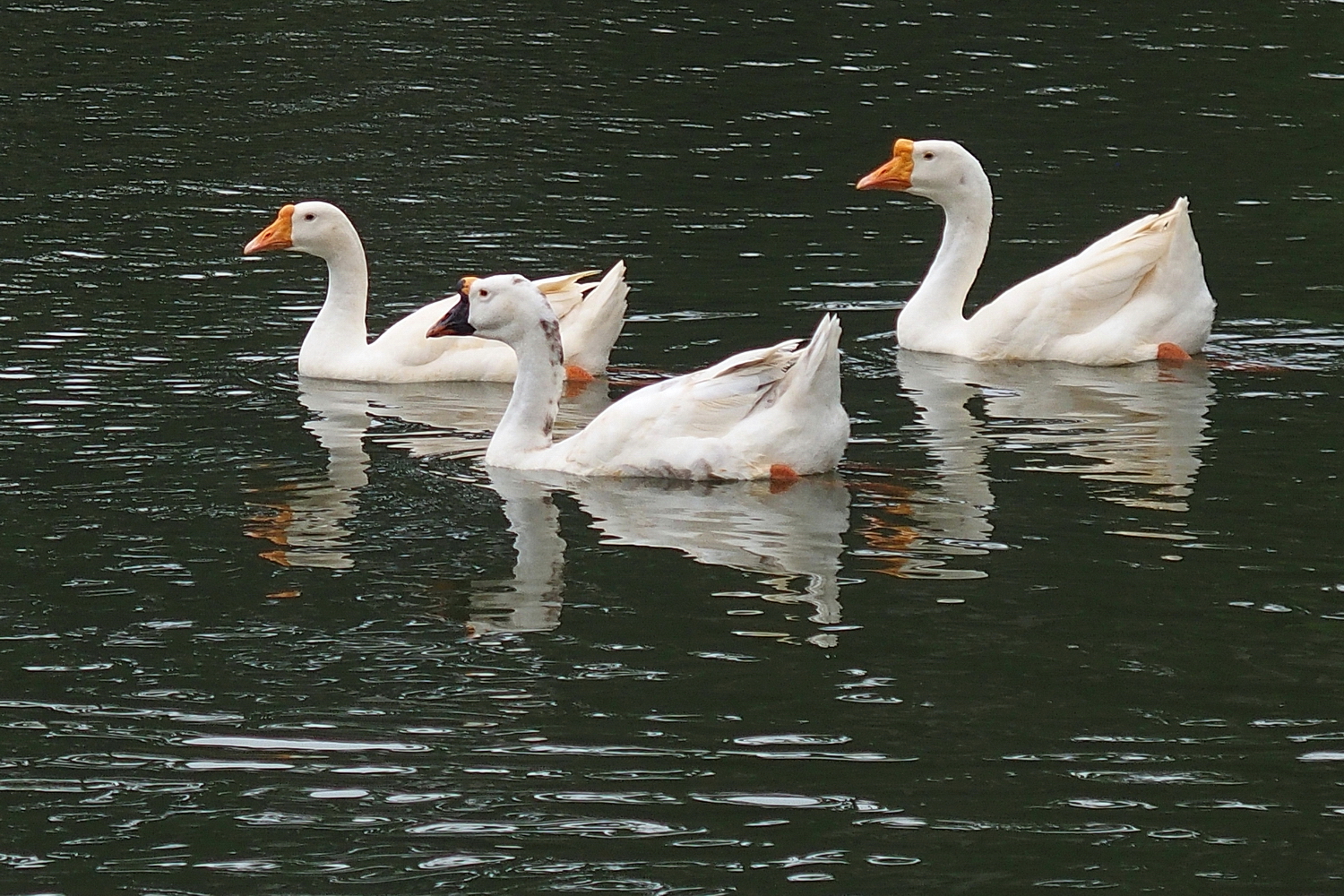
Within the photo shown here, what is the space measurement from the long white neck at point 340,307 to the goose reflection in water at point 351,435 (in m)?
0.27

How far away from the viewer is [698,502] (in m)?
12.1

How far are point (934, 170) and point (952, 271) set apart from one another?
0.86 metres

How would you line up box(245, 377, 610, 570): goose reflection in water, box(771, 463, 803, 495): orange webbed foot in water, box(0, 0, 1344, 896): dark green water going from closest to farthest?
box(0, 0, 1344, 896): dark green water < box(245, 377, 610, 570): goose reflection in water < box(771, 463, 803, 495): orange webbed foot in water

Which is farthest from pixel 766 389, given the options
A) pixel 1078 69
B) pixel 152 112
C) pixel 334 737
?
pixel 1078 69

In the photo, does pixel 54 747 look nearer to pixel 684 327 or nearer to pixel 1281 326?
pixel 684 327

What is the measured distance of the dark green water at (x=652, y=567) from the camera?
7645mm

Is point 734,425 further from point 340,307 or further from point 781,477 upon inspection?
point 340,307

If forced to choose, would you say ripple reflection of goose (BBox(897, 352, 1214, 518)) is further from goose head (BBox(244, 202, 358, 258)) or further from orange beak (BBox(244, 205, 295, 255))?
orange beak (BBox(244, 205, 295, 255))

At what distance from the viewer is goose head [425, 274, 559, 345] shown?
Result: 1342cm

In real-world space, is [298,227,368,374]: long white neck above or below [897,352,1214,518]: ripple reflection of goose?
above

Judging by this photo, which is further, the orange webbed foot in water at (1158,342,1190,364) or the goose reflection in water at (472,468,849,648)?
the orange webbed foot in water at (1158,342,1190,364)

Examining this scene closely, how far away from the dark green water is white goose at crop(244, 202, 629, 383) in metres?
0.25

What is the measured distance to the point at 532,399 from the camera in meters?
13.3

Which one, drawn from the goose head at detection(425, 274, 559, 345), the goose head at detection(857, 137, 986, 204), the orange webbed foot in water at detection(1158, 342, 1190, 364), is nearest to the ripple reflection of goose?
the orange webbed foot in water at detection(1158, 342, 1190, 364)
